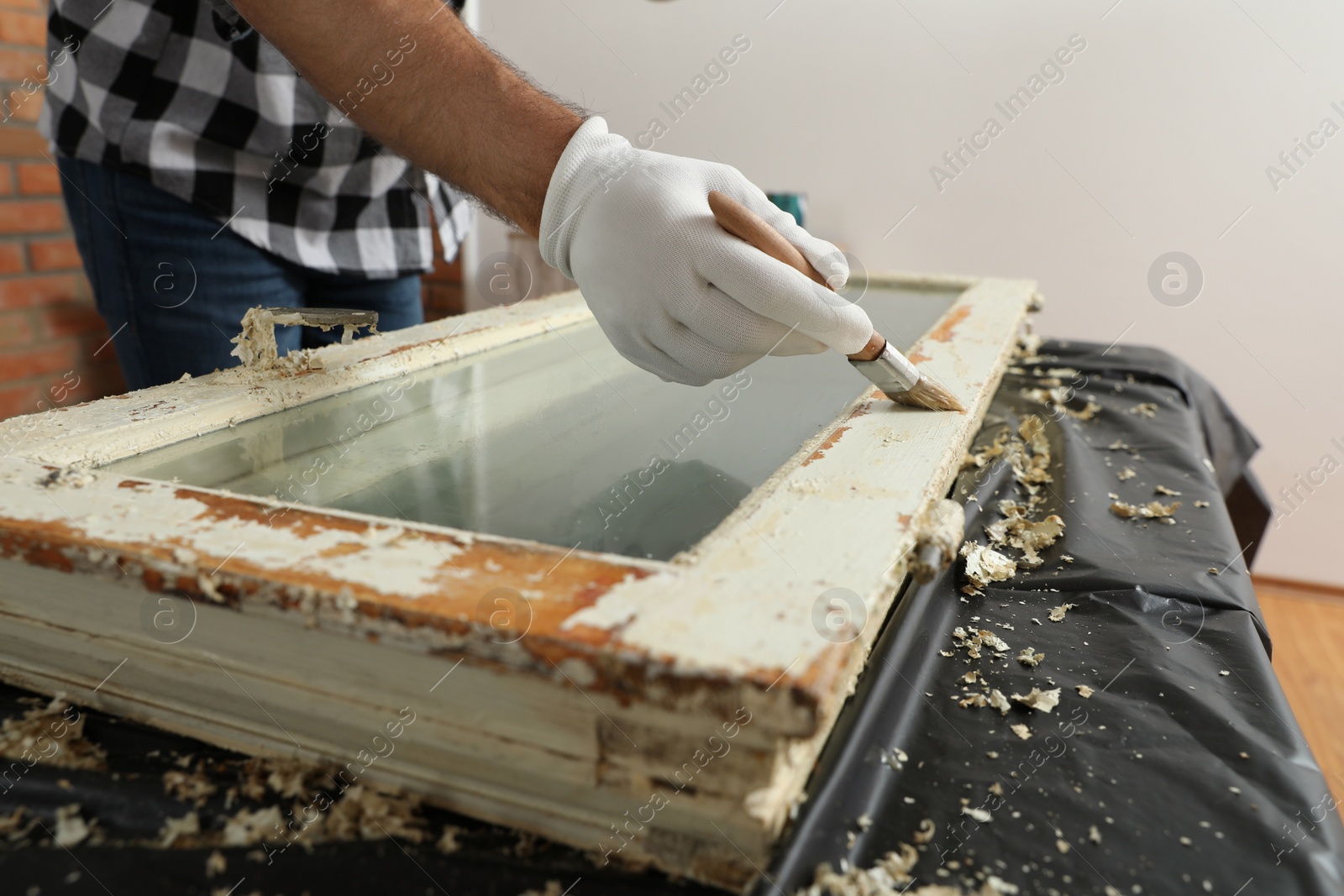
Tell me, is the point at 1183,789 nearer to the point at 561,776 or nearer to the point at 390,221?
the point at 561,776

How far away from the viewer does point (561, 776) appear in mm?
463

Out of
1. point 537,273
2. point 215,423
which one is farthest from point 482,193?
point 537,273

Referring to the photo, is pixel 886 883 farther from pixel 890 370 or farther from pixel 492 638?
pixel 890 370

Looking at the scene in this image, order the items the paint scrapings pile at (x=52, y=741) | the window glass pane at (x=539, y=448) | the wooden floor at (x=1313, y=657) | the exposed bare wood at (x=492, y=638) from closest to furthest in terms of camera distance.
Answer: the exposed bare wood at (x=492, y=638) < the paint scrapings pile at (x=52, y=741) < the window glass pane at (x=539, y=448) < the wooden floor at (x=1313, y=657)

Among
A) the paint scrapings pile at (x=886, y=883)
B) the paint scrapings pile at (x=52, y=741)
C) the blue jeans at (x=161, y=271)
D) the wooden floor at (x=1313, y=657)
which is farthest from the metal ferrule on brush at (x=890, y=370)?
the wooden floor at (x=1313, y=657)

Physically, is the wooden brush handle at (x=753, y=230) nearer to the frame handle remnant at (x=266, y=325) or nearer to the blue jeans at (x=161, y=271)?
the frame handle remnant at (x=266, y=325)

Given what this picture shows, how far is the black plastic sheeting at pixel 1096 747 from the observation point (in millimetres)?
459

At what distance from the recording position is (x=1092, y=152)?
2.56 m

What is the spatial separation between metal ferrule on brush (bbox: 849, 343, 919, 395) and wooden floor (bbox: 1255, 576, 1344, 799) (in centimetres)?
147

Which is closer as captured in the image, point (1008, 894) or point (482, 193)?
point (1008, 894)

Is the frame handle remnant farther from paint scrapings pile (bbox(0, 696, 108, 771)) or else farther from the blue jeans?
paint scrapings pile (bbox(0, 696, 108, 771))

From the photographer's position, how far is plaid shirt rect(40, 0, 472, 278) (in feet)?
3.34

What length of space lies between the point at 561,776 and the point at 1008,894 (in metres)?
0.26

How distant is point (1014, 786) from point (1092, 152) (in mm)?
2606
